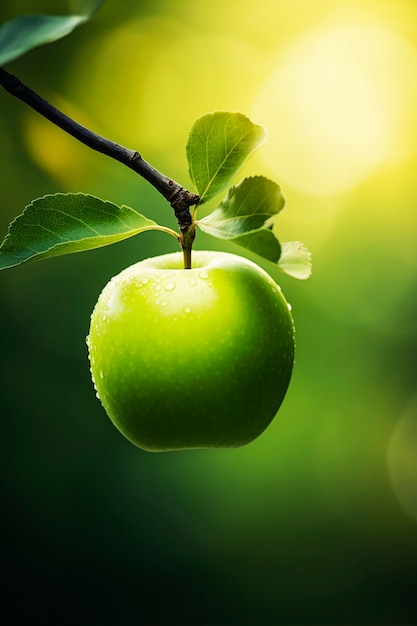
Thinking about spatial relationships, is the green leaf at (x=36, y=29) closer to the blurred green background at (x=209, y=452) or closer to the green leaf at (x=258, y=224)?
the green leaf at (x=258, y=224)

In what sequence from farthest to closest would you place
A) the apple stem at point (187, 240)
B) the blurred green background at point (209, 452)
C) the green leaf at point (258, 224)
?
the blurred green background at point (209, 452) < the apple stem at point (187, 240) < the green leaf at point (258, 224)

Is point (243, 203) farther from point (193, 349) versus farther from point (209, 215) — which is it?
point (193, 349)

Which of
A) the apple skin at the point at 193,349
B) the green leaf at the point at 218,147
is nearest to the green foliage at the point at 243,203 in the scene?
the green leaf at the point at 218,147

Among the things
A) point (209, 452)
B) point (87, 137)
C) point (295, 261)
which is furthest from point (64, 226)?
point (209, 452)

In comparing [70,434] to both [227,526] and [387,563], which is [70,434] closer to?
[227,526]

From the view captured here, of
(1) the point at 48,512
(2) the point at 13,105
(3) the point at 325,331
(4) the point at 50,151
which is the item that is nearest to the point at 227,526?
(1) the point at 48,512
